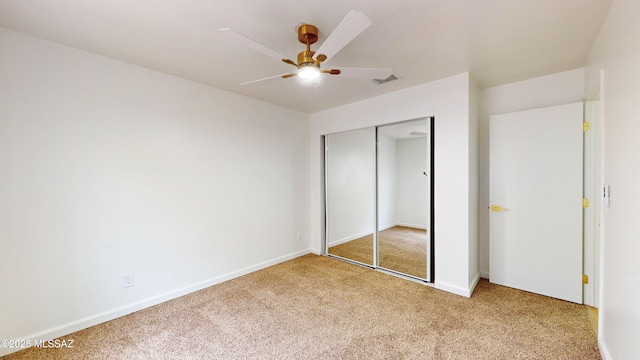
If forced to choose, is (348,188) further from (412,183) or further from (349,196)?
(412,183)

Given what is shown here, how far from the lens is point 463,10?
5.58ft

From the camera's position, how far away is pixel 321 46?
1620 millimetres

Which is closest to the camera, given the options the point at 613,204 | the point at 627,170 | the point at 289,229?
the point at 627,170

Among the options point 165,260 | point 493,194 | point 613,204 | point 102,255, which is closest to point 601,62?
point 613,204

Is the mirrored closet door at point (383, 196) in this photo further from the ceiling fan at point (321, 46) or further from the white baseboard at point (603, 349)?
the ceiling fan at point (321, 46)

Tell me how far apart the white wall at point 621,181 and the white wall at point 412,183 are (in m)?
1.58

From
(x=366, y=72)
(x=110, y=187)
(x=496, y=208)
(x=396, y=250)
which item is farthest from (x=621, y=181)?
(x=110, y=187)

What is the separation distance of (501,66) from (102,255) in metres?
4.35

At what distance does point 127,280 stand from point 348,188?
3.08 m

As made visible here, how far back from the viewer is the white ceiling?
165cm

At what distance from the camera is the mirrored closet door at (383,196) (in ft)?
10.7

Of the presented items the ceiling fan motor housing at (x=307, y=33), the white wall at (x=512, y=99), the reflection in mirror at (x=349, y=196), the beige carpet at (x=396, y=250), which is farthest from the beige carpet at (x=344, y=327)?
the ceiling fan motor housing at (x=307, y=33)

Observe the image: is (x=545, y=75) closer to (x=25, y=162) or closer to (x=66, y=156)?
(x=66, y=156)

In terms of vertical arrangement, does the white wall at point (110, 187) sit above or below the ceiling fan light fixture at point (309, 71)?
below
